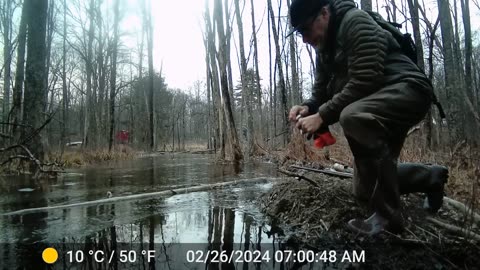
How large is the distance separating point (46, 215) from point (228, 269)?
199 centimetres

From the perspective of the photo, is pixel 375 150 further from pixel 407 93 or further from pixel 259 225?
pixel 259 225

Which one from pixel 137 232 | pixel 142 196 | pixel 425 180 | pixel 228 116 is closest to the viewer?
pixel 425 180

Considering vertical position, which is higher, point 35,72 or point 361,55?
point 35,72

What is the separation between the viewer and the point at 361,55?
70.3 inches

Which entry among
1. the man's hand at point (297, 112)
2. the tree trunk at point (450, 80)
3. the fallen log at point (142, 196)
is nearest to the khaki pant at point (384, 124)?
the man's hand at point (297, 112)

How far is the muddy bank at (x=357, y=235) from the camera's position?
1545mm

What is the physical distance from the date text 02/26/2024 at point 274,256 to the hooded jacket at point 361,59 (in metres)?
0.79

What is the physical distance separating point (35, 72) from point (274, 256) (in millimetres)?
6905

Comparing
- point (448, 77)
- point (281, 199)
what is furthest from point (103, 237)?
point (448, 77)

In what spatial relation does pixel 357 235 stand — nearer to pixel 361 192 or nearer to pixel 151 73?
pixel 361 192

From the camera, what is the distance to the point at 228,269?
164 cm

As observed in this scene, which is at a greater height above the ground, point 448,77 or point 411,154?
point 448,77
